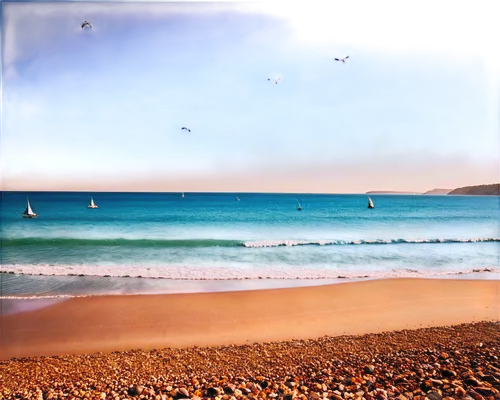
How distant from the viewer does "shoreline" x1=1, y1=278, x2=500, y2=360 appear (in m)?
4.73

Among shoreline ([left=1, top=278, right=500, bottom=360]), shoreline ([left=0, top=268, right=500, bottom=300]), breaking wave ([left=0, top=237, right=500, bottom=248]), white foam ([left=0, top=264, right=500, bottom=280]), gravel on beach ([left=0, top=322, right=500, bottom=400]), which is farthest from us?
breaking wave ([left=0, top=237, right=500, bottom=248])

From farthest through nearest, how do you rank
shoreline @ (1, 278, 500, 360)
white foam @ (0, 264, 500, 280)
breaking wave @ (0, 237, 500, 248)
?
breaking wave @ (0, 237, 500, 248), white foam @ (0, 264, 500, 280), shoreline @ (1, 278, 500, 360)

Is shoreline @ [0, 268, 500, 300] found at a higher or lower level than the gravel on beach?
lower

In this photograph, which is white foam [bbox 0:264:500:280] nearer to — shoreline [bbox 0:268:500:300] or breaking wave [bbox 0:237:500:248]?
shoreline [bbox 0:268:500:300]

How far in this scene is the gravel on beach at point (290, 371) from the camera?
271 centimetres

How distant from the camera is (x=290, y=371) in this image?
10.8 ft

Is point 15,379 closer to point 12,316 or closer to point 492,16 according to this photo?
point 12,316

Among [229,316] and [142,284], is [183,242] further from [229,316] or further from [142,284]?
[229,316]

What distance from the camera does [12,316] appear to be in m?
5.71

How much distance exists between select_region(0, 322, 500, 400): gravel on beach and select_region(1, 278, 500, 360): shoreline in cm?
55

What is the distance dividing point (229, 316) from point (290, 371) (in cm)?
250

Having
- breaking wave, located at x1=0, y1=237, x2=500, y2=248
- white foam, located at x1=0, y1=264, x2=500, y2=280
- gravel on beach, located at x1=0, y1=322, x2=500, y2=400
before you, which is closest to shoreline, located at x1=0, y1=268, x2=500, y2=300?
white foam, located at x1=0, y1=264, x2=500, y2=280

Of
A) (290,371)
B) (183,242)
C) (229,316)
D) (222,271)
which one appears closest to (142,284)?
(222,271)

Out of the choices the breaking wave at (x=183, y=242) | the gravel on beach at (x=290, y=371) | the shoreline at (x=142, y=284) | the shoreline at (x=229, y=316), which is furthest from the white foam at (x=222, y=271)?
the breaking wave at (x=183, y=242)
